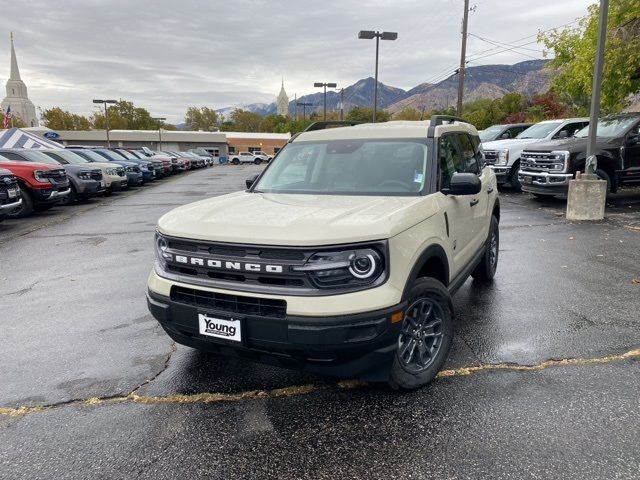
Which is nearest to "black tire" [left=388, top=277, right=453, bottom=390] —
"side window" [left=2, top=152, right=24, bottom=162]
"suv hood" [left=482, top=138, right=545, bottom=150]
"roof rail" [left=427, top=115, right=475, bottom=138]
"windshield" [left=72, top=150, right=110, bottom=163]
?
"roof rail" [left=427, top=115, right=475, bottom=138]

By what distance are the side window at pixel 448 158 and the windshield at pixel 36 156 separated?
1245 centimetres

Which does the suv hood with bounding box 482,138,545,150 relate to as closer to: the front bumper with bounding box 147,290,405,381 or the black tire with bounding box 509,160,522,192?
the black tire with bounding box 509,160,522,192

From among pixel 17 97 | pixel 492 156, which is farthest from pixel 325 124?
pixel 17 97

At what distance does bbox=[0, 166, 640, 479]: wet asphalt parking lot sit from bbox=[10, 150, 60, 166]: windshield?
32.4 feet

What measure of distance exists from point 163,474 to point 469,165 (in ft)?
13.1

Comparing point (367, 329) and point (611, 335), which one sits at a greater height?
point (367, 329)

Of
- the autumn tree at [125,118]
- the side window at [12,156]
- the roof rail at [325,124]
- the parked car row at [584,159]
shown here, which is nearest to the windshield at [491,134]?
the parked car row at [584,159]

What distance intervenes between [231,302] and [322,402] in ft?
3.18

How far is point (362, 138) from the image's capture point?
4352mm

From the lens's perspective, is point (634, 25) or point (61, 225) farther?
point (634, 25)

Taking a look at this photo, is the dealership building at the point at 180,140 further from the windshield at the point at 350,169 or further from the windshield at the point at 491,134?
the windshield at the point at 350,169

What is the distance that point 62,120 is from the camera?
3969 inches

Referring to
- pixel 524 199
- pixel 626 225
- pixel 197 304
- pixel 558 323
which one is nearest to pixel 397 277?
pixel 197 304

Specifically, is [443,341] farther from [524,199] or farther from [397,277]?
[524,199]
